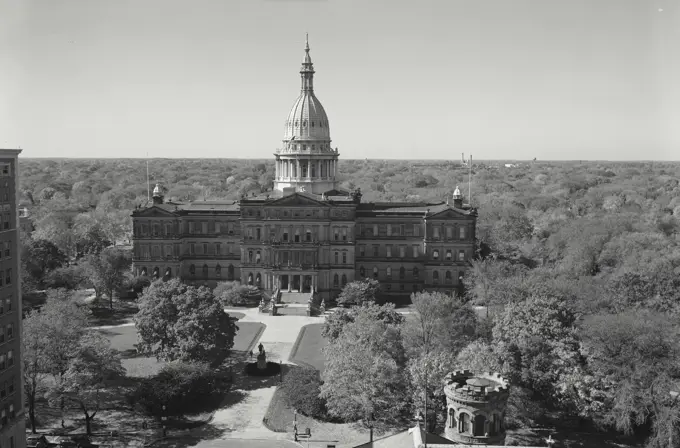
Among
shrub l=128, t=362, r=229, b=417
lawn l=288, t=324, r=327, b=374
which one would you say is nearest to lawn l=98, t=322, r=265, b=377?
lawn l=288, t=324, r=327, b=374

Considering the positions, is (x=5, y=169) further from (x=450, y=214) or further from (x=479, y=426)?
(x=450, y=214)

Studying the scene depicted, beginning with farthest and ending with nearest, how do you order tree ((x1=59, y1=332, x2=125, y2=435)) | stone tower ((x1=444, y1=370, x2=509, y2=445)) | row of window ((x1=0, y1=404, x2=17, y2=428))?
tree ((x1=59, y1=332, x2=125, y2=435)) → row of window ((x1=0, y1=404, x2=17, y2=428)) → stone tower ((x1=444, y1=370, x2=509, y2=445))

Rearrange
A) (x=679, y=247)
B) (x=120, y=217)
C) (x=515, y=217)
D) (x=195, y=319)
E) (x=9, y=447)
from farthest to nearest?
(x=120, y=217) → (x=515, y=217) → (x=679, y=247) → (x=195, y=319) → (x=9, y=447)

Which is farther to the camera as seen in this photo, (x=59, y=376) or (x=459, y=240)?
(x=459, y=240)

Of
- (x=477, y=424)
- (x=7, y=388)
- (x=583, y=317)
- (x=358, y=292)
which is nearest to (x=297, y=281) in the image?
(x=358, y=292)

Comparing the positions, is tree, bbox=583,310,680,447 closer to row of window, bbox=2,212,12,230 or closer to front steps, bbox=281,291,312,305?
front steps, bbox=281,291,312,305

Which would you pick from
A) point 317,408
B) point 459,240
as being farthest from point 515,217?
point 317,408

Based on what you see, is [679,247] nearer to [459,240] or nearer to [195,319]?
[459,240]
